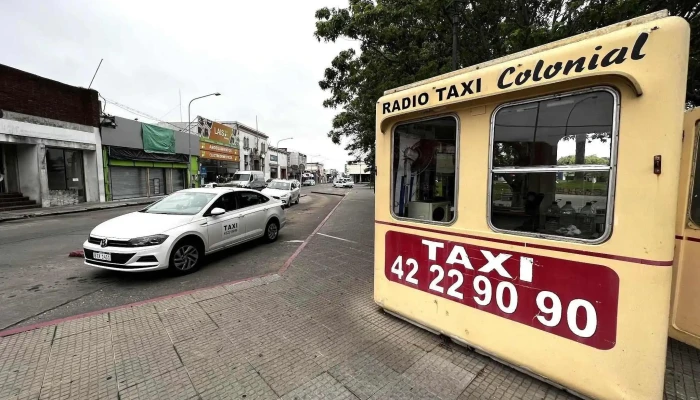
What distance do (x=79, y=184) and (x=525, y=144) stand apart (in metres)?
22.9

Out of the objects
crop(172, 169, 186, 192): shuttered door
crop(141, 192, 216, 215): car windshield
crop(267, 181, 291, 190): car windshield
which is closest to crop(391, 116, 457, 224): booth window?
crop(141, 192, 216, 215): car windshield

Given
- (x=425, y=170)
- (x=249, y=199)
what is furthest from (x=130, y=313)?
(x=425, y=170)

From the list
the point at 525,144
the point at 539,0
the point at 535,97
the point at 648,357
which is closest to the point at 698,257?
the point at 648,357

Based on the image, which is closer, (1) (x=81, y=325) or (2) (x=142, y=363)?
(2) (x=142, y=363)

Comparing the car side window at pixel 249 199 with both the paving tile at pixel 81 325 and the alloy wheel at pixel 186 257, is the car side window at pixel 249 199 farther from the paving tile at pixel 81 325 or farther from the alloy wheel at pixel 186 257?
the paving tile at pixel 81 325

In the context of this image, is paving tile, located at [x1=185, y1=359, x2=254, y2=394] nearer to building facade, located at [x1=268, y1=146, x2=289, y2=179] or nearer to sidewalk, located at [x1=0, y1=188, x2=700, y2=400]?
sidewalk, located at [x1=0, y1=188, x2=700, y2=400]

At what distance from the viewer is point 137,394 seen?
2473mm

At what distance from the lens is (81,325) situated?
11.6 feet

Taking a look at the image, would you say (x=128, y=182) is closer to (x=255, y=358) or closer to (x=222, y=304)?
(x=222, y=304)

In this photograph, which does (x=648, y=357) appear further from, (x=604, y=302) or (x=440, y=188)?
(x=440, y=188)

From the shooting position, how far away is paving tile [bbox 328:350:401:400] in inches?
100.0

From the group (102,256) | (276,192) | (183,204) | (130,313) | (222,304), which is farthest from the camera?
(276,192)

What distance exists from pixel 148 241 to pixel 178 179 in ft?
76.4

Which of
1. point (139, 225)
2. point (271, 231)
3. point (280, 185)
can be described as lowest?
point (271, 231)
